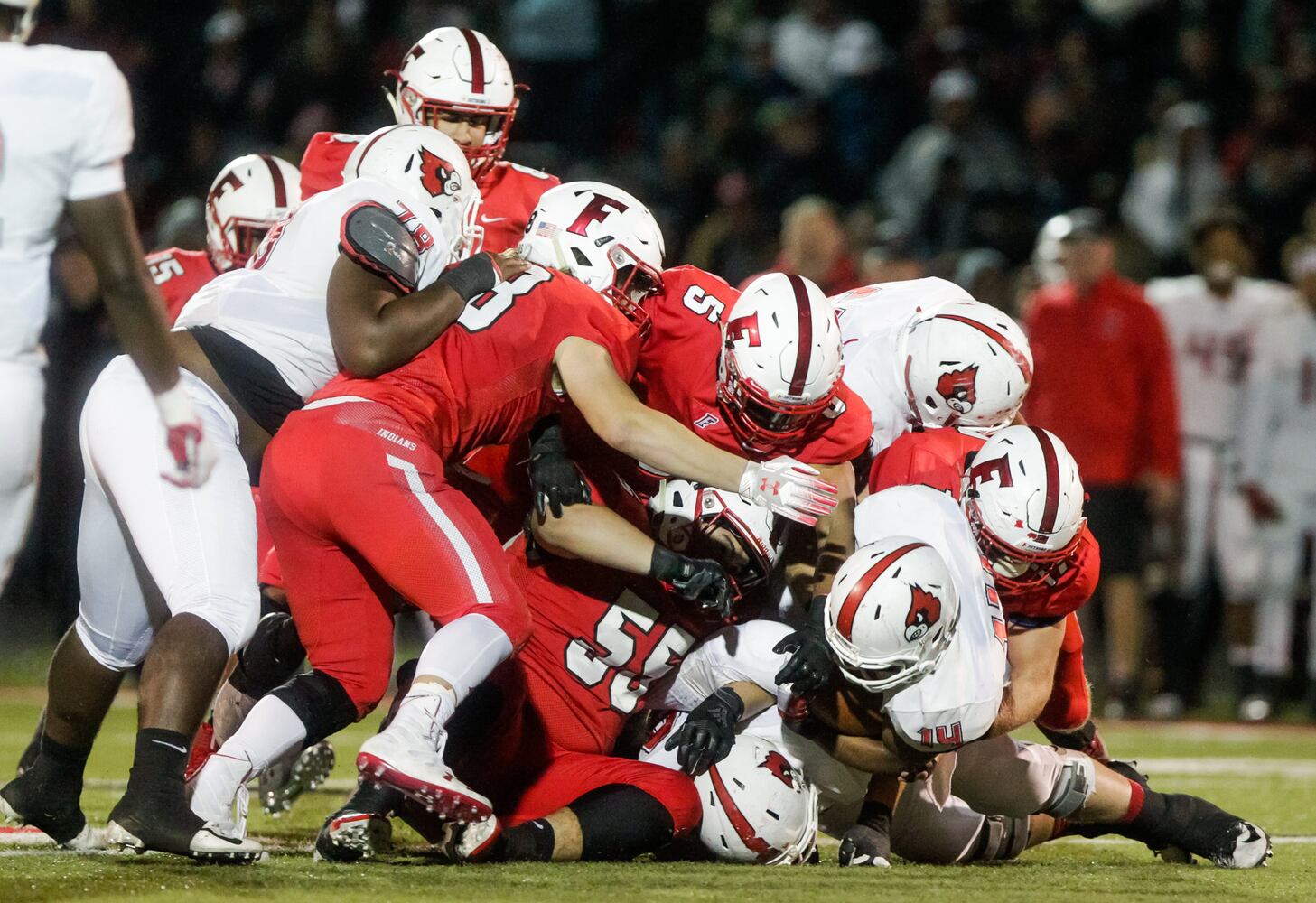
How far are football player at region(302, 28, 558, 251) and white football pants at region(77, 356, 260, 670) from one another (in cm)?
148

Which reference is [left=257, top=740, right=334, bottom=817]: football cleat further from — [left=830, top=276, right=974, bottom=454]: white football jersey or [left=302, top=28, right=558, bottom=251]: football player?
[left=830, top=276, right=974, bottom=454]: white football jersey

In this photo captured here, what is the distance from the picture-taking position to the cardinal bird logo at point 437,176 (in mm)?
5043

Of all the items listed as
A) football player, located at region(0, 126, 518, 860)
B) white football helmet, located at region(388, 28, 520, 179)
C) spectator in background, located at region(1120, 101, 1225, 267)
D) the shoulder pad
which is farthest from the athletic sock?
spectator in background, located at region(1120, 101, 1225, 267)

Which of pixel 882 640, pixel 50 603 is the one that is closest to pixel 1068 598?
pixel 882 640

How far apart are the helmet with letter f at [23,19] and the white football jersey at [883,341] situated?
245 cm

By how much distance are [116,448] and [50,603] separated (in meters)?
7.26

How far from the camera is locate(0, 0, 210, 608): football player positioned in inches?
149

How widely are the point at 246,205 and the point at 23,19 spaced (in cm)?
216

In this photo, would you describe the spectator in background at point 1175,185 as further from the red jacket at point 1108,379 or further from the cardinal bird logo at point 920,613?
the cardinal bird logo at point 920,613

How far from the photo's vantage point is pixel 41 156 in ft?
12.4

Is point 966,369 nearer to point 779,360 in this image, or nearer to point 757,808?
point 779,360

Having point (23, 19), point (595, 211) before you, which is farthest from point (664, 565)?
point (23, 19)

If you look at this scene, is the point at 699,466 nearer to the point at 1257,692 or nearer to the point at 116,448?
the point at 116,448

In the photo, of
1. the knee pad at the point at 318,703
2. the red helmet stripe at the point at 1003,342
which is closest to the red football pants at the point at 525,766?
the knee pad at the point at 318,703
